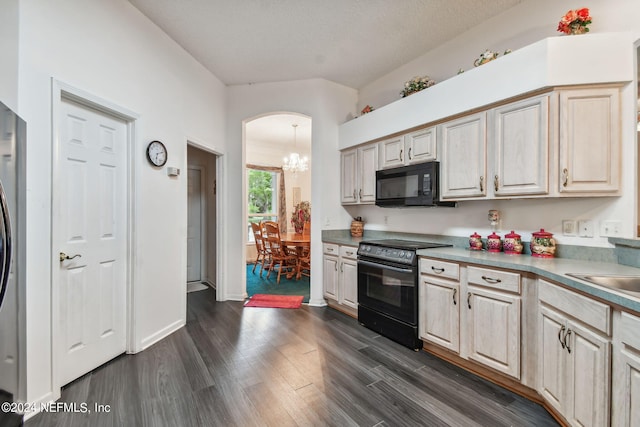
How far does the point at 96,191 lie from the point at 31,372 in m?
1.25

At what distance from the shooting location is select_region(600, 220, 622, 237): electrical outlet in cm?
187

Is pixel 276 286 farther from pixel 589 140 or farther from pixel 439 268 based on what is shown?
pixel 589 140

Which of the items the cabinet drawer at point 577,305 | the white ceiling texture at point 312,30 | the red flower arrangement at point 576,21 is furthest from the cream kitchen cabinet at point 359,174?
the cabinet drawer at point 577,305

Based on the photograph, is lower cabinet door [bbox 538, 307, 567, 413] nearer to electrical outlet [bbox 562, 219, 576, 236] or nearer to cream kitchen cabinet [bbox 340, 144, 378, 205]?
electrical outlet [bbox 562, 219, 576, 236]

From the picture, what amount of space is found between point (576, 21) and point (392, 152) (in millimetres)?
1683

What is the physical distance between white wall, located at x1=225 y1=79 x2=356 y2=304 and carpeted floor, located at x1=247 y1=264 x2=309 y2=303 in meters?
0.50

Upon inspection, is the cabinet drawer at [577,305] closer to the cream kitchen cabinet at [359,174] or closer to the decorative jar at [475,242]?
the decorative jar at [475,242]

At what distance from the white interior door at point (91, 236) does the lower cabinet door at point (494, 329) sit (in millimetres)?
2894

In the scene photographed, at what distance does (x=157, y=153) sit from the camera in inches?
106

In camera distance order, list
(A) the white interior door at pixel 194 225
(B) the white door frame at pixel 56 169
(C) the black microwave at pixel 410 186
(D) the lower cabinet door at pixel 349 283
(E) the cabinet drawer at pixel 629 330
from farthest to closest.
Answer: (A) the white interior door at pixel 194 225, (D) the lower cabinet door at pixel 349 283, (C) the black microwave at pixel 410 186, (B) the white door frame at pixel 56 169, (E) the cabinet drawer at pixel 629 330

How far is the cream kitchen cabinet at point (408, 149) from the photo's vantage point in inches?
108

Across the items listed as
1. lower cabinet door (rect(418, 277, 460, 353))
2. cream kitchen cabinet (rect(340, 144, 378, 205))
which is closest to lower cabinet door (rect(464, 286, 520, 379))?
lower cabinet door (rect(418, 277, 460, 353))

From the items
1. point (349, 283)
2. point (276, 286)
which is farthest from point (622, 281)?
point (276, 286)

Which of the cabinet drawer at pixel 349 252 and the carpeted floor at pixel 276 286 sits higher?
the cabinet drawer at pixel 349 252
